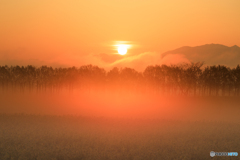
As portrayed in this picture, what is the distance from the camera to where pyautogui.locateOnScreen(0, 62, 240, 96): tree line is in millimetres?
104438

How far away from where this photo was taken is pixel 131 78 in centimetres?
14088

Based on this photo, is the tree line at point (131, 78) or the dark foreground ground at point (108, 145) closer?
the dark foreground ground at point (108, 145)

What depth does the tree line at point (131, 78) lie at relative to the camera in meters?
104

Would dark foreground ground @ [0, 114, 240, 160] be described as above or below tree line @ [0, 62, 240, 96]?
below

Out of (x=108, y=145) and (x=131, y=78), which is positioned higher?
(x=131, y=78)

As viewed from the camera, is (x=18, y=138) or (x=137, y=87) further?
(x=137, y=87)

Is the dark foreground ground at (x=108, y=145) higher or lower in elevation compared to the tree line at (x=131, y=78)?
lower

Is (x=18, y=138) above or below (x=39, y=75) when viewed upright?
below

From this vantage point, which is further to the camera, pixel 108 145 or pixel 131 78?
pixel 131 78

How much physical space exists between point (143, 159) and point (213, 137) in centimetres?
1054

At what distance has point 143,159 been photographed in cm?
1675

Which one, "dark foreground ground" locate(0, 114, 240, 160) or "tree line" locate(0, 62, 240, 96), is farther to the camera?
"tree line" locate(0, 62, 240, 96)

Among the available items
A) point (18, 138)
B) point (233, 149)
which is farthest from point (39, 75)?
point (233, 149)

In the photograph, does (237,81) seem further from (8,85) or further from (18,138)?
(8,85)
